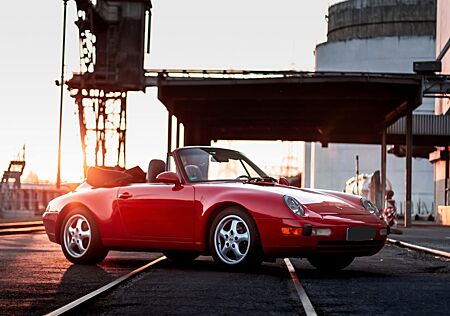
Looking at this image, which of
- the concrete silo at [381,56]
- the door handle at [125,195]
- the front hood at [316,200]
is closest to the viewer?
the front hood at [316,200]

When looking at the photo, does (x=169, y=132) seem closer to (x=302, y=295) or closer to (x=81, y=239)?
(x=81, y=239)

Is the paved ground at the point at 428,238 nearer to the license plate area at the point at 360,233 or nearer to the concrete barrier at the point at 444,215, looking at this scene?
the license plate area at the point at 360,233

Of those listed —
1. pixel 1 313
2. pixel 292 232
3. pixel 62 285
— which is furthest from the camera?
pixel 292 232

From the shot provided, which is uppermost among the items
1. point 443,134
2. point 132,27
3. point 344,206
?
point 132,27

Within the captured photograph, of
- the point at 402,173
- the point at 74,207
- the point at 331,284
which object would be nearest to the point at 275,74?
the point at 74,207

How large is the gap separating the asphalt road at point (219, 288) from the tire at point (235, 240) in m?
0.17

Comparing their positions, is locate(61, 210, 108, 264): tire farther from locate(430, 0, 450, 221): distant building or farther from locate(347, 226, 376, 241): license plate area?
locate(430, 0, 450, 221): distant building

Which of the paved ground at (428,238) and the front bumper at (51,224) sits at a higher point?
the front bumper at (51,224)

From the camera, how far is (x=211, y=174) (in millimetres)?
12352

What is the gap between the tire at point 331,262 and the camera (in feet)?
39.6

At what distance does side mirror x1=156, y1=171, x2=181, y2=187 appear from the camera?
12.0 meters

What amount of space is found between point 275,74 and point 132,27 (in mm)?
13652

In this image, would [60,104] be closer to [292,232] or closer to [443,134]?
[443,134]

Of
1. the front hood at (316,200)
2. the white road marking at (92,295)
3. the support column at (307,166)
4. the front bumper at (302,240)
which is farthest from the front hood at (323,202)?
the support column at (307,166)
